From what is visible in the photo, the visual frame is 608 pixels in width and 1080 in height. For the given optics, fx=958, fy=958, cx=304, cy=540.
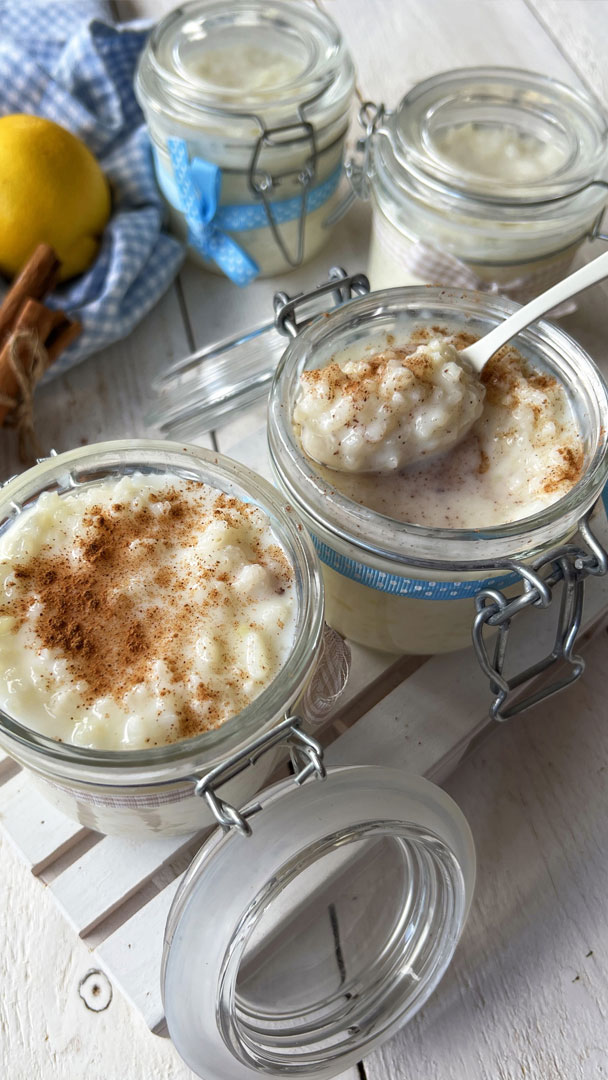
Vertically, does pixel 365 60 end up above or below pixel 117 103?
below

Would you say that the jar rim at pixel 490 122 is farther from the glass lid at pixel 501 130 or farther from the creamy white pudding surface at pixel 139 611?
the creamy white pudding surface at pixel 139 611

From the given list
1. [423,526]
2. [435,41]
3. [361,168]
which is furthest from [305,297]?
[435,41]

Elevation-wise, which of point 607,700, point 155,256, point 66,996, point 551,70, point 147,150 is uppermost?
point 147,150

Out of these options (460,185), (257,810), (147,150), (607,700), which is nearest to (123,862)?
(257,810)

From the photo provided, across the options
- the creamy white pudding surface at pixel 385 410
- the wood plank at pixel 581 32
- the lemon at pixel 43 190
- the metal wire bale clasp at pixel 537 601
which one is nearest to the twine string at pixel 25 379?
the lemon at pixel 43 190

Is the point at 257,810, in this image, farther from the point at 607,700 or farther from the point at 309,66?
the point at 309,66

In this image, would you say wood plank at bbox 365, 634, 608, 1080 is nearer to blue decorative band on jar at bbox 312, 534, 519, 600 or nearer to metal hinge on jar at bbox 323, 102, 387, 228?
blue decorative band on jar at bbox 312, 534, 519, 600
